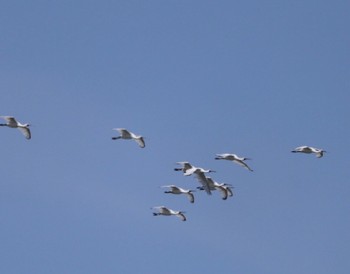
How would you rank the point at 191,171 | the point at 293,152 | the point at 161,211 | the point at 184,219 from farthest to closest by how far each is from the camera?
the point at 184,219 → the point at 161,211 → the point at 293,152 → the point at 191,171

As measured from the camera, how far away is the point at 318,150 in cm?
10738

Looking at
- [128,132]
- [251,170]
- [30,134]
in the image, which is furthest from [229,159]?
[30,134]

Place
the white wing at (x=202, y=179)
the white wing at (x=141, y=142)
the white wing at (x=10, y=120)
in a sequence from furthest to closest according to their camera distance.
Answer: the white wing at (x=141, y=142), the white wing at (x=10, y=120), the white wing at (x=202, y=179)

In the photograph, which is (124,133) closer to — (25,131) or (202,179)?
(25,131)

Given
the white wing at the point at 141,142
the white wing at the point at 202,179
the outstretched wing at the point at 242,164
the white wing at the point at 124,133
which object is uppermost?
the white wing at the point at 141,142

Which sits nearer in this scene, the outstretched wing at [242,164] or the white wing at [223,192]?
the outstretched wing at [242,164]

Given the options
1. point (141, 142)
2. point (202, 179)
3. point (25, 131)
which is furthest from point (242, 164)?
point (25, 131)

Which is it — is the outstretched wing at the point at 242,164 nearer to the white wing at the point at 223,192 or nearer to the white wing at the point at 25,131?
the white wing at the point at 223,192

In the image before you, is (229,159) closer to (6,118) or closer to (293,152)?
(293,152)

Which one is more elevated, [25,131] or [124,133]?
[124,133]

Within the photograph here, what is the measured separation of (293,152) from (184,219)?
1850 centimetres

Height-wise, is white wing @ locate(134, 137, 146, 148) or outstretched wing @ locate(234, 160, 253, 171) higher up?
white wing @ locate(134, 137, 146, 148)

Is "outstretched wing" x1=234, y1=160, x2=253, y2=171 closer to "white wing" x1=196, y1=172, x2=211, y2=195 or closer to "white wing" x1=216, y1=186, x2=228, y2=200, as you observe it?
"white wing" x1=216, y1=186, x2=228, y2=200

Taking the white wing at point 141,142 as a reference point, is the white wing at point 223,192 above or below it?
below
